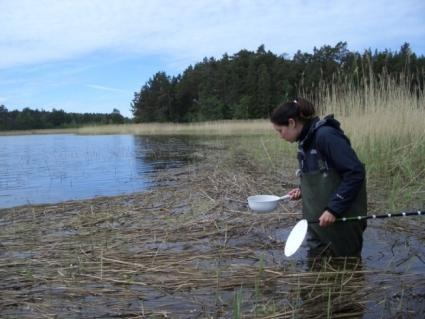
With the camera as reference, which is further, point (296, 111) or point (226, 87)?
point (226, 87)

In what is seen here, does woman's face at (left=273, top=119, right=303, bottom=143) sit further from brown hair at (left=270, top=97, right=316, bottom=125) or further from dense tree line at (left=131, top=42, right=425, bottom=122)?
dense tree line at (left=131, top=42, right=425, bottom=122)

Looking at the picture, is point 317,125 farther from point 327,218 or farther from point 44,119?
point 44,119

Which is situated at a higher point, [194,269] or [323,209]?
[323,209]

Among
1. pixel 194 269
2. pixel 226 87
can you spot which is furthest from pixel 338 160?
pixel 226 87

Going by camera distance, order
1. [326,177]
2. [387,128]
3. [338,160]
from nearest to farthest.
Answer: [338,160] < [326,177] < [387,128]

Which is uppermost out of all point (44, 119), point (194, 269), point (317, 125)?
point (44, 119)

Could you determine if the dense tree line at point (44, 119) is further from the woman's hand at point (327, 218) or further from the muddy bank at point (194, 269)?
the woman's hand at point (327, 218)

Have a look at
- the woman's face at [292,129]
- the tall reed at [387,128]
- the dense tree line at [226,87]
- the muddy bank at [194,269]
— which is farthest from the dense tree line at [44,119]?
the woman's face at [292,129]

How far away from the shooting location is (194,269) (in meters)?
3.79

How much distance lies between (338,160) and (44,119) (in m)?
111

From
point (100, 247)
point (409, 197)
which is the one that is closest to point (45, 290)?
point (100, 247)

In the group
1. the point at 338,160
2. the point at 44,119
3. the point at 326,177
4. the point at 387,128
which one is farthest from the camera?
the point at 44,119

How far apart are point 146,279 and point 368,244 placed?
2.27m

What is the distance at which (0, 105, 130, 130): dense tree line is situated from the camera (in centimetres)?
9900
